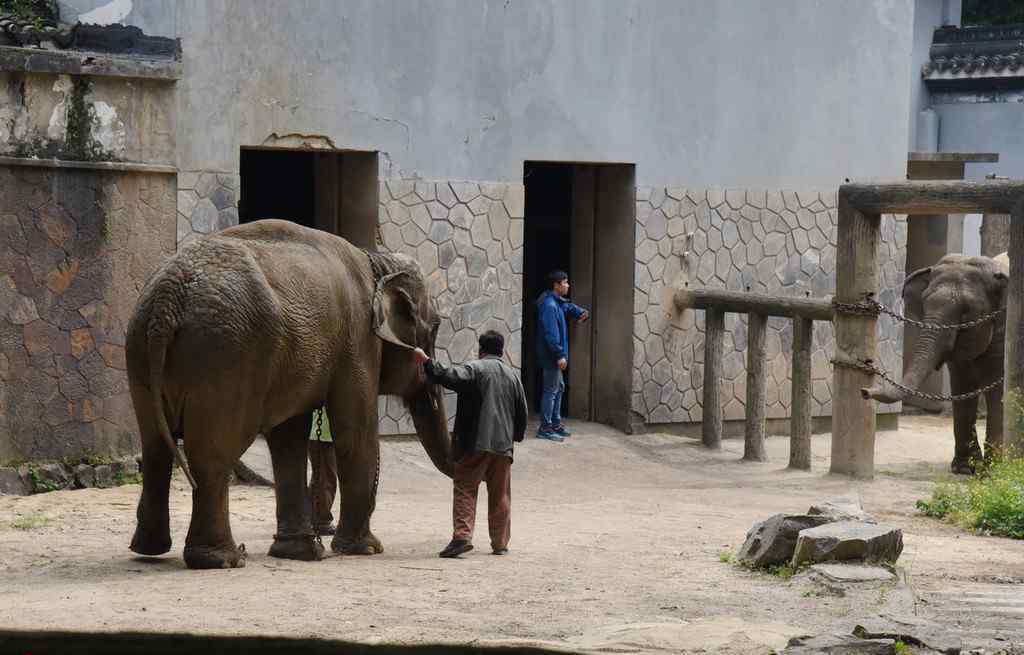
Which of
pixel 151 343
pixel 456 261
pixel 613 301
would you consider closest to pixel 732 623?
pixel 151 343

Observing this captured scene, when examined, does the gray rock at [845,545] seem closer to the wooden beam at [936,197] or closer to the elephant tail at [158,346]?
the elephant tail at [158,346]

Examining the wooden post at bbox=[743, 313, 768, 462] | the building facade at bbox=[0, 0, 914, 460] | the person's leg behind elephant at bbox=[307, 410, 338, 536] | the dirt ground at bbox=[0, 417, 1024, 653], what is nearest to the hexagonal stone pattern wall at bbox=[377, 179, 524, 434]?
the building facade at bbox=[0, 0, 914, 460]

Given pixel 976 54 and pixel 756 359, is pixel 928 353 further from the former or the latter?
pixel 976 54

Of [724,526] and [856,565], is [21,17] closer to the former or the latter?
[724,526]

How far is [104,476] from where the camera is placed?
1237 centimetres

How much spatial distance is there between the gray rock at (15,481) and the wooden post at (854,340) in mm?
6304

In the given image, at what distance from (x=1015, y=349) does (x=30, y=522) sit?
730 centimetres

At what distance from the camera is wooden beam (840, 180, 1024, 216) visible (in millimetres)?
13469

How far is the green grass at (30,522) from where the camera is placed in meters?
10.5

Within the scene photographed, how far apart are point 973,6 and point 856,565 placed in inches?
786

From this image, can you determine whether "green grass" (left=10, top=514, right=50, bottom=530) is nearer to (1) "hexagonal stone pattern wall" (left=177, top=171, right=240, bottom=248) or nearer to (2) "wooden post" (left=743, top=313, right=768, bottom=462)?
(1) "hexagonal stone pattern wall" (left=177, top=171, right=240, bottom=248)

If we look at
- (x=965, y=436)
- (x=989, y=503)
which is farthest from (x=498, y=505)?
(x=965, y=436)

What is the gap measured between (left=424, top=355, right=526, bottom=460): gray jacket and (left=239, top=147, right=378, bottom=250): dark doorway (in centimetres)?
420

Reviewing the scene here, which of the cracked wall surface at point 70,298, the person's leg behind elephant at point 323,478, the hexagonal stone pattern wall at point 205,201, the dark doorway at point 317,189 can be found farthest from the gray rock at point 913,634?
the dark doorway at point 317,189
